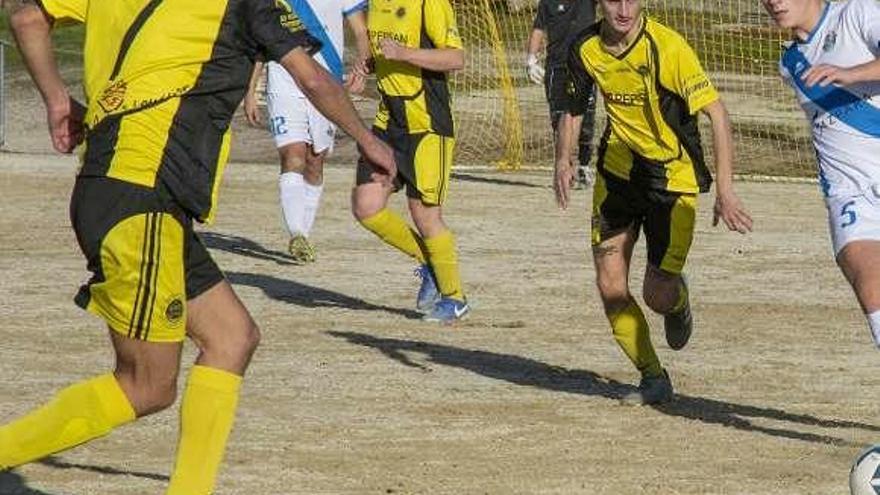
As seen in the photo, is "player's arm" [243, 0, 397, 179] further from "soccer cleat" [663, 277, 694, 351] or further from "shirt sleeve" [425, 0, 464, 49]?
"shirt sleeve" [425, 0, 464, 49]

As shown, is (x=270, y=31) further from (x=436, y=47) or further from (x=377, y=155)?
(x=436, y=47)

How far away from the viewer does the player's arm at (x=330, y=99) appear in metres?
7.23

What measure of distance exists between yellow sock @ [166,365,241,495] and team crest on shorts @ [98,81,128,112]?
0.90 m

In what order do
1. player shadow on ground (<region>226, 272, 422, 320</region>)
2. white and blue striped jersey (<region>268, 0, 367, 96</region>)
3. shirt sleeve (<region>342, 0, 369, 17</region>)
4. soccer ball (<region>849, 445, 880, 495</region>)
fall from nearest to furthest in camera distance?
soccer ball (<region>849, 445, 880, 495</region>)
player shadow on ground (<region>226, 272, 422, 320</region>)
shirt sleeve (<region>342, 0, 369, 17</region>)
white and blue striped jersey (<region>268, 0, 367, 96</region>)

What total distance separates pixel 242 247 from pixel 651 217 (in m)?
6.46

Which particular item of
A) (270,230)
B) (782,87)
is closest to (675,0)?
(782,87)

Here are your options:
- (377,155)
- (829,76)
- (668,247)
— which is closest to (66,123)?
(377,155)

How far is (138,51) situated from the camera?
7203mm

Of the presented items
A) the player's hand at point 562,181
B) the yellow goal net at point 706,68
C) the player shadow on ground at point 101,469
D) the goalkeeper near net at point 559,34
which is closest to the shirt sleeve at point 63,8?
the player shadow on ground at point 101,469

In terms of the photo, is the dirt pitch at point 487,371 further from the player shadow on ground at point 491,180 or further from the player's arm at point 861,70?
the player shadow on ground at point 491,180

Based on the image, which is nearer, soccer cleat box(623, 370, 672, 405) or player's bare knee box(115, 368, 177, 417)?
player's bare knee box(115, 368, 177, 417)

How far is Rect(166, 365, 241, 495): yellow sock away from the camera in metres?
7.42

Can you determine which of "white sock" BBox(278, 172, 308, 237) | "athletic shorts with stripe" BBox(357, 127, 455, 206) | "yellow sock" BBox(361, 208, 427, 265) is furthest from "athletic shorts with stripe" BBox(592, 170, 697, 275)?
"white sock" BBox(278, 172, 308, 237)

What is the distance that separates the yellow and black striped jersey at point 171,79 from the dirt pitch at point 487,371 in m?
1.62
